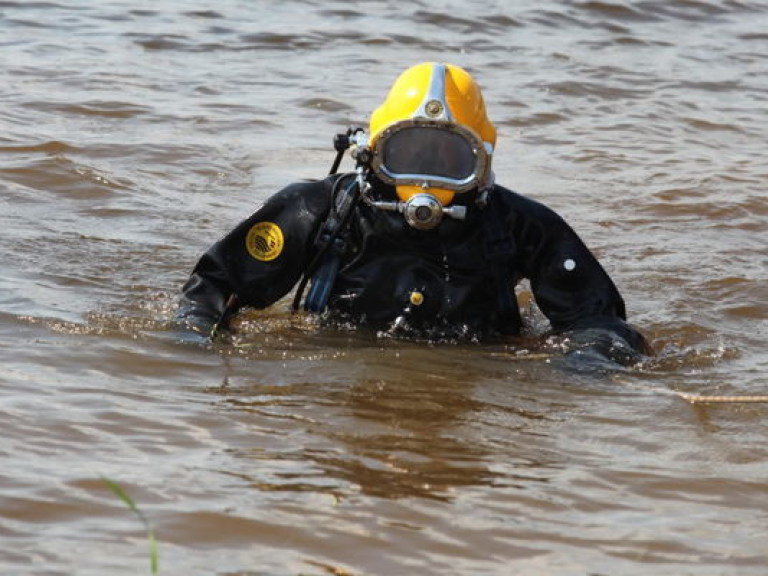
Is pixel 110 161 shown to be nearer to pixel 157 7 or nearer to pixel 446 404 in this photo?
pixel 446 404

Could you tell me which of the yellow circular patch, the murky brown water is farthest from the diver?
the murky brown water

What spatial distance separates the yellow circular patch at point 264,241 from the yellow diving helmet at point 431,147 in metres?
0.39

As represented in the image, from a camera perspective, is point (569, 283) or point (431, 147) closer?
point (431, 147)

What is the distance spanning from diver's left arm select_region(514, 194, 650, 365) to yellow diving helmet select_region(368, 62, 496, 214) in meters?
0.27

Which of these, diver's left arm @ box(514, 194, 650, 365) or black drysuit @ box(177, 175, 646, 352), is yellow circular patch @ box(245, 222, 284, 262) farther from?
diver's left arm @ box(514, 194, 650, 365)

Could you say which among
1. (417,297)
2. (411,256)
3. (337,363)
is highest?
(411,256)

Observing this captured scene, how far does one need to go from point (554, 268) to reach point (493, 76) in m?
5.72

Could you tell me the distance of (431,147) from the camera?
15.7 feet

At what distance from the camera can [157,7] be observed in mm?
12281

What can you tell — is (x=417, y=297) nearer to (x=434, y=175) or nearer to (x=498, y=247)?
(x=498, y=247)

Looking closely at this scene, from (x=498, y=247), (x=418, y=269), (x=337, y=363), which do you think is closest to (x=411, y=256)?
(x=418, y=269)

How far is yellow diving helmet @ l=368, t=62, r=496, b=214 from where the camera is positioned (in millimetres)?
4742

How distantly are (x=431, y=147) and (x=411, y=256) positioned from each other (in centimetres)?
36

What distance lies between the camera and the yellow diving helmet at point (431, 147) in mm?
4742
